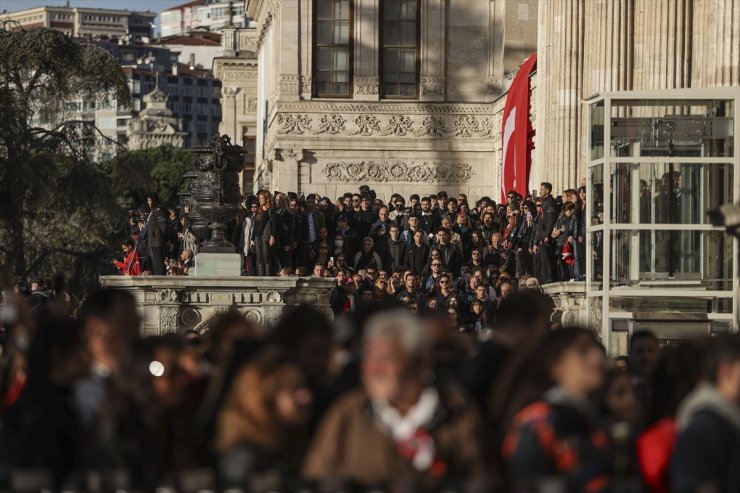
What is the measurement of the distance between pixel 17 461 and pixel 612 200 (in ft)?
36.5

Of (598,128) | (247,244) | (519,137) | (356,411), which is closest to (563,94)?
(519,137)

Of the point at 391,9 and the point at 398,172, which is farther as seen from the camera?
the point at 391,9

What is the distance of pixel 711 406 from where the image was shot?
26.8 feet

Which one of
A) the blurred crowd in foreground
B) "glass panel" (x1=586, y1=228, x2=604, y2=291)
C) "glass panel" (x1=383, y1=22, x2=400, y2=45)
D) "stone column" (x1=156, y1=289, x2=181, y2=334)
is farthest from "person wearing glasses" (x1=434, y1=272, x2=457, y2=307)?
"glass panel" (x1=383, y1=22, x2=400, y2=45)

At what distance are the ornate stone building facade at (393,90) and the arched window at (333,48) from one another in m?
0.02

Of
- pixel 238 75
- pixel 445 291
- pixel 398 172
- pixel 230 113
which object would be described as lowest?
pixel 445 291

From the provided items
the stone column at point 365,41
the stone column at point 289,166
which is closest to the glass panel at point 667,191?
the stone column at point 289,166

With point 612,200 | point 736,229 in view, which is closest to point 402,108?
point 612,200

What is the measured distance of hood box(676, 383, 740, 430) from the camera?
8.15 meters

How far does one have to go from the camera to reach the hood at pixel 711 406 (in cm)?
815

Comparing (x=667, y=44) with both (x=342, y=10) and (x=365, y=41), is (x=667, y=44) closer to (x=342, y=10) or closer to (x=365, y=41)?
(x=365, y=41)

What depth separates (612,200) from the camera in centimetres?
1936

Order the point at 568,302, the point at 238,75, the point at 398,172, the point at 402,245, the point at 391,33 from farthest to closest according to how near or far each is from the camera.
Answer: the point at 238,75, the point at 391,33, the point at 398,172, the point at 402,245, the point at 568,302

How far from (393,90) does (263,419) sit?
36.2 metres
